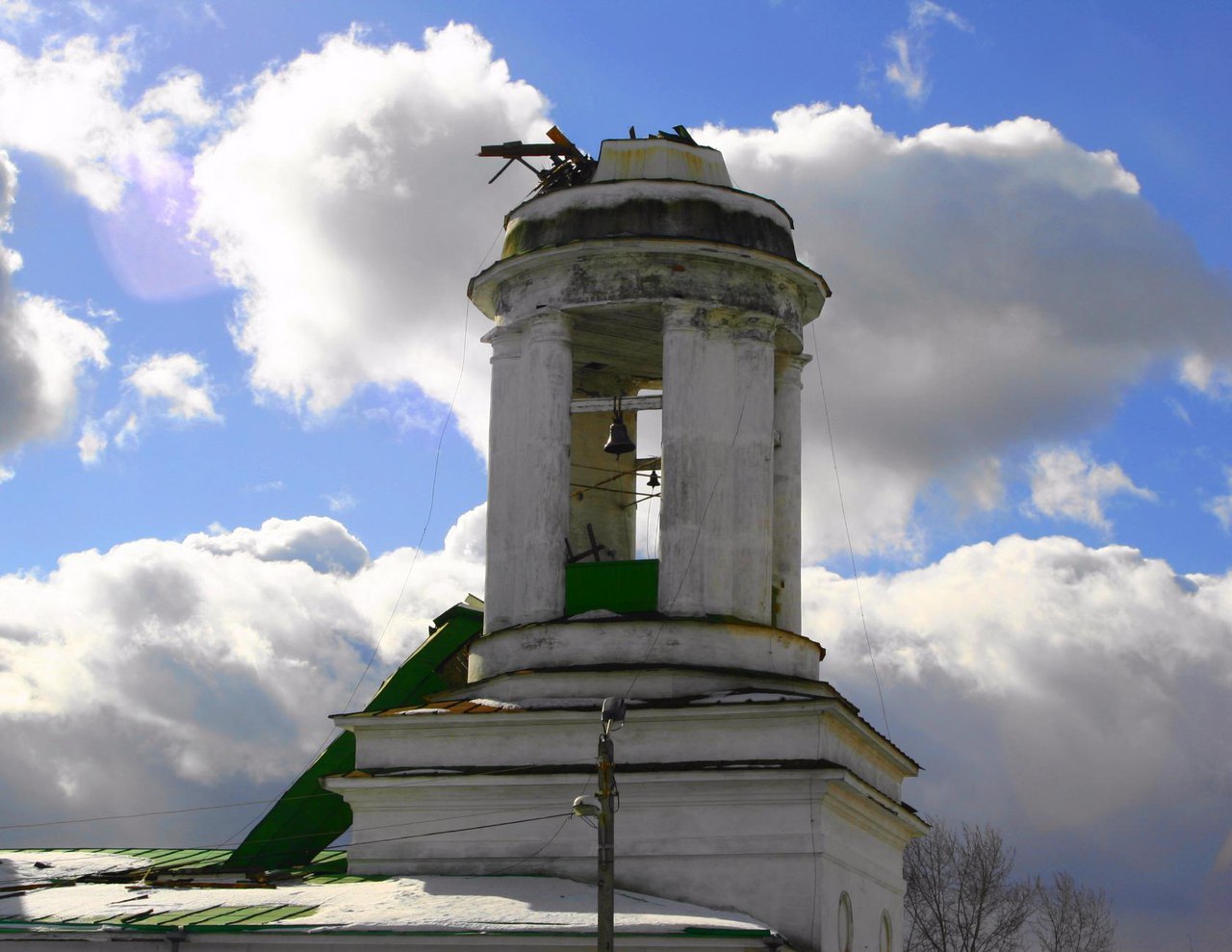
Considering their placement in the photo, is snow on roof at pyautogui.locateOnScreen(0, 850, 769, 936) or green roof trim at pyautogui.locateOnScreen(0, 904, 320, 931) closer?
snow on roof at pyautogui.locateOnScreen(0, 850, 769, 936)

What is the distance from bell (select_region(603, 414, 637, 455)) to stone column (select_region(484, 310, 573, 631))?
1.02 m

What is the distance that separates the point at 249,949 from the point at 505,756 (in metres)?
3.42

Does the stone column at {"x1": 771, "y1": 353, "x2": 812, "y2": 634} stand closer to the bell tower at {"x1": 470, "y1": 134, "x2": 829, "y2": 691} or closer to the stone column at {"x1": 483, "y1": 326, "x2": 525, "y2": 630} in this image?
the bell tower at {"x1": 470, "y1": 134, "x2": 829, "y2": 691}

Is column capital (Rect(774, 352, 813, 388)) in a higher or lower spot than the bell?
higher

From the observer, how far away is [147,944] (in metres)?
18.2

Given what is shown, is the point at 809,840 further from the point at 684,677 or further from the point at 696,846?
the point at 684,677

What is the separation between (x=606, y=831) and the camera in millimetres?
15906

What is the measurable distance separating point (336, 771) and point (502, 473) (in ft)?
13.0

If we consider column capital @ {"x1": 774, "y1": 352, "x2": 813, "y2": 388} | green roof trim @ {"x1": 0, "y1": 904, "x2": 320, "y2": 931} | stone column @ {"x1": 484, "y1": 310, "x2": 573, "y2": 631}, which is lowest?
green roof trim @ {"x1": 0, "y1": 904, "x2": 320, "y2": 931}

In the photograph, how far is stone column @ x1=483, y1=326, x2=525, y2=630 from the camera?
21703mm

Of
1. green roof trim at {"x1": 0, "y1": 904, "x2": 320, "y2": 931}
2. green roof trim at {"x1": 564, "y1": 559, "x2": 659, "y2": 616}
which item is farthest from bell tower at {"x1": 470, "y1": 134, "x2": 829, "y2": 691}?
green roof trim at {"x1": 0, "y1": 904, "x2": 320, "y2": 931}

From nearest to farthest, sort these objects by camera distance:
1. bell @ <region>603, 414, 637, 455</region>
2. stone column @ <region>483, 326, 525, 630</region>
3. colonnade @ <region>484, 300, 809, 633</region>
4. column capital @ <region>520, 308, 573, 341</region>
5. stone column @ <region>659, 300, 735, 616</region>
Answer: stone column @ <region>659, 300, 735, 616</region> → colonnade @ <region>484, 300, 809, 633</region> → stone column @ <region>483, 326, 525, 630</region> → column capital @ <region>520, 308, 573, 341</region> → bell @ <region>603, 414, 637, 455</region>

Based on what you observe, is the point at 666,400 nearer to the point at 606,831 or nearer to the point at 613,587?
the point at 613,587

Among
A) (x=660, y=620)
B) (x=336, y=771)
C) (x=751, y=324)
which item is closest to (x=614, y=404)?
(x=751, y=324)
